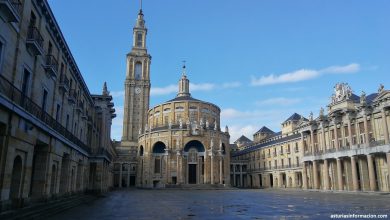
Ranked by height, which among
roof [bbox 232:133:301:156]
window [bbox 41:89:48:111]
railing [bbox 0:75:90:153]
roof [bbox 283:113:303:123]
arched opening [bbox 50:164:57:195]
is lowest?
arched opening [bbox 50:164:57:195]

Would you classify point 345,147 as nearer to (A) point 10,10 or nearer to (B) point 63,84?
(B) point 63,84

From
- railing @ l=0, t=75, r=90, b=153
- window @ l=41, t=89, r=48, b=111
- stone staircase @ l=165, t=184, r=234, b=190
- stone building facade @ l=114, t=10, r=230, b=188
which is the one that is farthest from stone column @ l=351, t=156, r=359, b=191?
window @ l=41, t=89, r=48, b=111

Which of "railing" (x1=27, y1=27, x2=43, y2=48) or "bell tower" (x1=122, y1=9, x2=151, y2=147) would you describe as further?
"bell tower" (x1=122, y1=9, x2=151, y2=147)

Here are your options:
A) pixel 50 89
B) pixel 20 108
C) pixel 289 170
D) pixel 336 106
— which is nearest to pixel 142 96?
pixel 289 170

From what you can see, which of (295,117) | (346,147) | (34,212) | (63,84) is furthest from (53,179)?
(295,117)

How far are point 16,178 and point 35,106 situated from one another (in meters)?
3.66

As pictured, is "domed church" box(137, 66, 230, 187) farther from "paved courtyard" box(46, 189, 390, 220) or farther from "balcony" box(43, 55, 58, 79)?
"balcony" box(43, 55, 58, 79)

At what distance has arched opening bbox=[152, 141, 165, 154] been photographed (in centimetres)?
7125

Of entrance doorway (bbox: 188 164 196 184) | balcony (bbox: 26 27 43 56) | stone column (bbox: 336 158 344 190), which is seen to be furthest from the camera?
entrance doorway (bbox: 188 164 196 184)

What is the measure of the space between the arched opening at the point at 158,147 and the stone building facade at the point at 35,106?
42.1 m

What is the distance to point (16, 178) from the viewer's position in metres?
14.5

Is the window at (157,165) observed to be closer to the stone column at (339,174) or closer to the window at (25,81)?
the stone column at (339,174)

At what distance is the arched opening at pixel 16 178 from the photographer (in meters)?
14.2

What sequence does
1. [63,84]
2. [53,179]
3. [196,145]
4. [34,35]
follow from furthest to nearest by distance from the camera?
1. [196,145]
2. [63,84]
3. [53,179]
4. [34,35]
